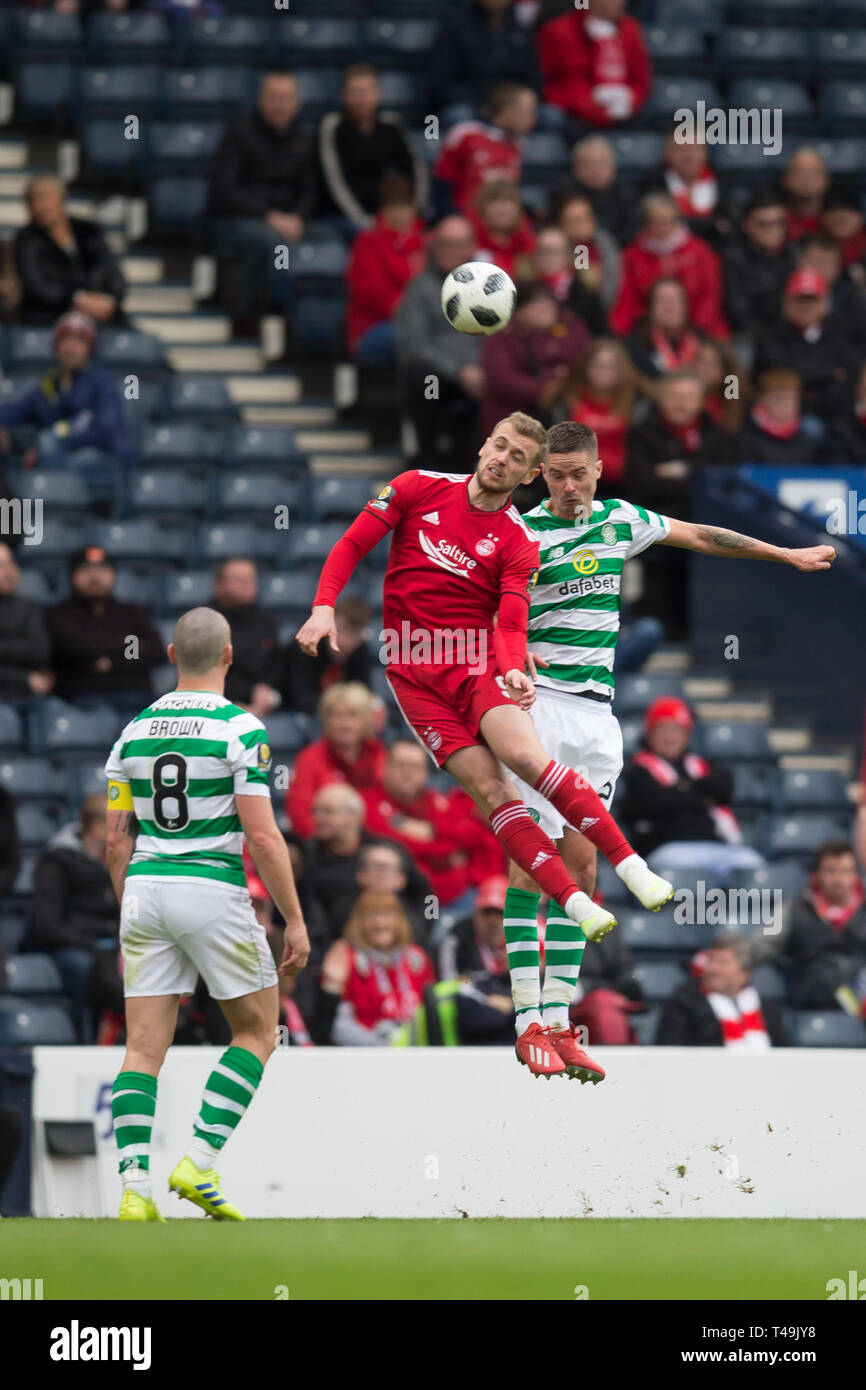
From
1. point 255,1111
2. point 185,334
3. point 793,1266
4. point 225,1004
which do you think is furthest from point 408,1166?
point 185,334

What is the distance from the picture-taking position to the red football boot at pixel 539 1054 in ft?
31.2

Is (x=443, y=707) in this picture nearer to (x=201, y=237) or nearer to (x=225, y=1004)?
(x=225, y=1004)

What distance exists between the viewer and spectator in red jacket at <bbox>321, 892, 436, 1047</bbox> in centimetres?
1222

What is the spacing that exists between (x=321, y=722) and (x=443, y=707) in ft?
13.8

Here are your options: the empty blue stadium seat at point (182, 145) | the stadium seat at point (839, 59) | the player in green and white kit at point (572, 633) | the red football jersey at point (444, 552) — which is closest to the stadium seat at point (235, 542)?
the empty blue stadium seat at point (182, 145)

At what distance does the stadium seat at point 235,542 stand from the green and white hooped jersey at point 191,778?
6.13 metres

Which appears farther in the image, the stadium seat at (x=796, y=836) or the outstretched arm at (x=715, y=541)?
the stadium seat at (x=796, y=836)

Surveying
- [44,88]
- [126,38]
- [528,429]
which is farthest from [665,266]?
[528,429]

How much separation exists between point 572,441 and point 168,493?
6.19 meters

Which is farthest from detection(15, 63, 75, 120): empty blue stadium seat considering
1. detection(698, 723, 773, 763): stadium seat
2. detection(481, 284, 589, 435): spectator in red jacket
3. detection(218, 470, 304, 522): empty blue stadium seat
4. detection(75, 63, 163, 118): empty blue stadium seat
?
detection(698, 723, 773, 763): stadium seat

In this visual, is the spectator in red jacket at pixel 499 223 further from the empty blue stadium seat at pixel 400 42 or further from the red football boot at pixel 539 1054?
the red football boot at pixel 539 1054

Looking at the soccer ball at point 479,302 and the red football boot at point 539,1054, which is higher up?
the soccer ball at point 479,302

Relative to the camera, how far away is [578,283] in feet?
52.6

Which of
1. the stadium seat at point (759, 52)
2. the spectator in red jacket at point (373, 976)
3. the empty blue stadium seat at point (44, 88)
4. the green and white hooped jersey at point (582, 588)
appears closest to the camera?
the green and white hooped jersey at point (582, 588)
